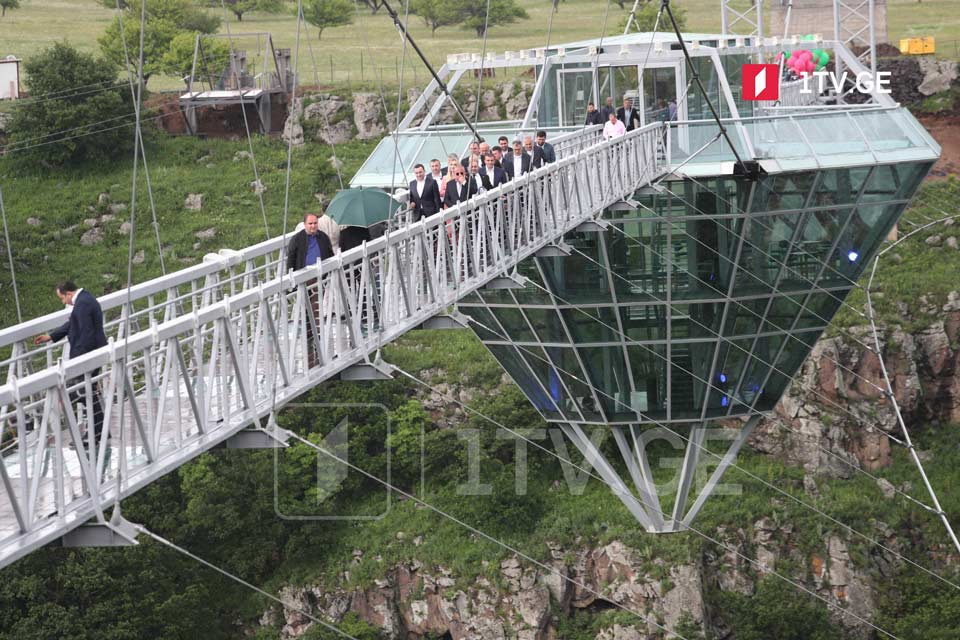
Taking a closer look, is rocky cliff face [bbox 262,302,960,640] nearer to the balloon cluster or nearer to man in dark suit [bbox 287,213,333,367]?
the balloon cluster

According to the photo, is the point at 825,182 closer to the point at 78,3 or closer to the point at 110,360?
the point at 110,360

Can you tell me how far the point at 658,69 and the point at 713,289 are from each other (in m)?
5.77

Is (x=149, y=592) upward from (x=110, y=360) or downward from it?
downward

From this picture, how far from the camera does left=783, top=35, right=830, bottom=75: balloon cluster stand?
5688 centimetres

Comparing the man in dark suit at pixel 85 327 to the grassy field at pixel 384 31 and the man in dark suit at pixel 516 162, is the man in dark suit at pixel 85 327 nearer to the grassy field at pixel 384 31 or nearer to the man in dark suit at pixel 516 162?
the man in dark suit at pixel 516 162

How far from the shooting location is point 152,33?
85.1 meters

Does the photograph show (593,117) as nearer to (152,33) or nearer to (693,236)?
(693,236)

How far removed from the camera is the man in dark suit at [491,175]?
28.5 metres

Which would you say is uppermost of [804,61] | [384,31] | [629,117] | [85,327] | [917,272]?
[85,327]

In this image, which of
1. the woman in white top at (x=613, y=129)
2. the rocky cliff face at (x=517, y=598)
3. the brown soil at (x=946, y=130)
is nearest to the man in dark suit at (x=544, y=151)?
the woman in white top at (x=613, y=129)

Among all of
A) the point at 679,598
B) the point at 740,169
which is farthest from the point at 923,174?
the point at 679,598

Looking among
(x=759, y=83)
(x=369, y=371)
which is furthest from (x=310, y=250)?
(x=759, y=83)

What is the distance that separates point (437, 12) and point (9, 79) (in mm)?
37468

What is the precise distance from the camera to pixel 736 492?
2240 inches
